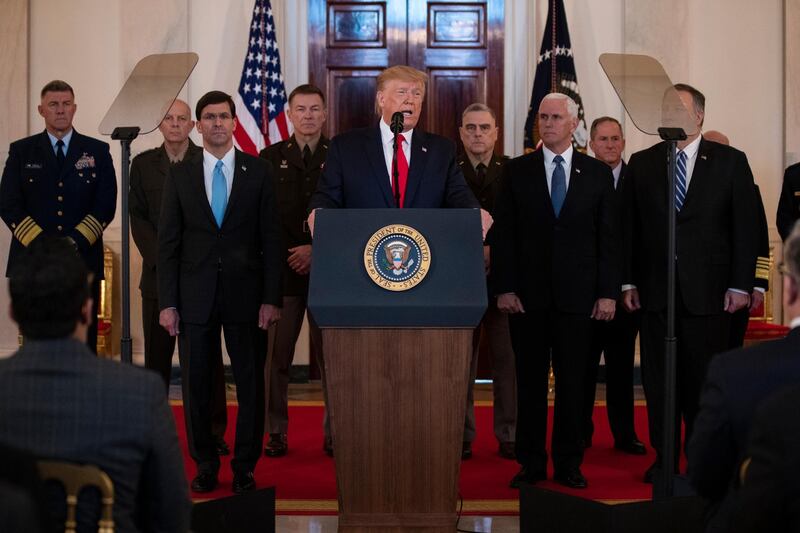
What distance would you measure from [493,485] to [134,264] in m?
3.55

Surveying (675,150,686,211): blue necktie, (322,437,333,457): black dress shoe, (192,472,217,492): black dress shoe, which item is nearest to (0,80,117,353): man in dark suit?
(322,437,333,457): black dress shoe

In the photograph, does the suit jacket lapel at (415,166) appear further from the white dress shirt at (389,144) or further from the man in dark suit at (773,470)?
the man in dark suit at (773,470)

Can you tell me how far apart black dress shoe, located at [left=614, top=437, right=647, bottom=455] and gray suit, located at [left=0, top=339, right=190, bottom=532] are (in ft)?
12.4

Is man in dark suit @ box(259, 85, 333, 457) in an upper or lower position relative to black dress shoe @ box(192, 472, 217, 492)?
upper

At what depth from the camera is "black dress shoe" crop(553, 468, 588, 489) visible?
4805 mm

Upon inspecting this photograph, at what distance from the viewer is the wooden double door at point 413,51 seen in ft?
25.6

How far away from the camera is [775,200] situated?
25.3ft

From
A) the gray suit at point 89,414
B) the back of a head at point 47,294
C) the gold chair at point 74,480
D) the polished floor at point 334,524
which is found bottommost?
the polished floor at point 334,524

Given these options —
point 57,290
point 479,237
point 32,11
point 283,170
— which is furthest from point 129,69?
point 57,290

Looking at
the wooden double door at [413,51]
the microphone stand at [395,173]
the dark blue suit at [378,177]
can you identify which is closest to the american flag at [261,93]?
the wooden double door at [413,51]

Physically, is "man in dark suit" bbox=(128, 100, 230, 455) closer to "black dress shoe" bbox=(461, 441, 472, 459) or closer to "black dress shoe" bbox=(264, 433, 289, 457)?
"black dress shoe" bbox=(264, 433, 289, 457)

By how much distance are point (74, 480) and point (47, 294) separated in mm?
364

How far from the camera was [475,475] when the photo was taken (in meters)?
5.11

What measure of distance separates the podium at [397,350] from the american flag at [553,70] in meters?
3.70
